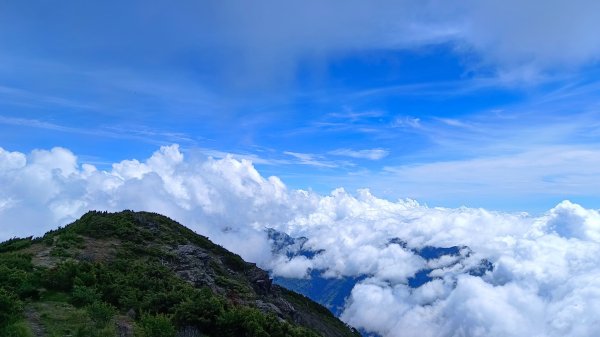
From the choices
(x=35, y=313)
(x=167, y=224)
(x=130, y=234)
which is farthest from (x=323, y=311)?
(x=35, y=313)

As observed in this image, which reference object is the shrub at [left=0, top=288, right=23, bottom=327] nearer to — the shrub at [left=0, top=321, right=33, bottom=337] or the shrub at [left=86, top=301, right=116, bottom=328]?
the shrub at [left=0, top=321, right=33, bottom=337]

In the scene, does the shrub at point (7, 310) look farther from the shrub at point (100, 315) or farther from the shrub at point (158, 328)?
the shrub at point (158, 328)

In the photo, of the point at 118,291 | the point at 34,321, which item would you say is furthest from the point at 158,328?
the point at 118,291

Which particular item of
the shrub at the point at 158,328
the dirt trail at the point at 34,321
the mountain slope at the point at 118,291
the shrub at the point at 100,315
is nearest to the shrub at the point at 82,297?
the mountain slope at the point at 118,291

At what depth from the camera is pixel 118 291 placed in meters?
20.5

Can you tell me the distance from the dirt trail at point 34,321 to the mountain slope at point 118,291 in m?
0.03

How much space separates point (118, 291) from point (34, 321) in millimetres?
4855

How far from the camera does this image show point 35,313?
54.6 feet

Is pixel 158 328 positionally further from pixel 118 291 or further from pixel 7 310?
pixel 118 291

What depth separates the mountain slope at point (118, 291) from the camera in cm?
1522

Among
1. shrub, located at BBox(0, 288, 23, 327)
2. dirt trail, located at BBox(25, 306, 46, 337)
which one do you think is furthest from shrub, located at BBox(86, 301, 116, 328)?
shrub, located at BBox(0, 288, 23, 327)

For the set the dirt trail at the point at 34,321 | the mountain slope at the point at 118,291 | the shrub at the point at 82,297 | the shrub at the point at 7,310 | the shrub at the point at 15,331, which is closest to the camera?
the shrub at the point at 15,331

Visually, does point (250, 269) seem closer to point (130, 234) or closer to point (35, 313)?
point (130, 234)

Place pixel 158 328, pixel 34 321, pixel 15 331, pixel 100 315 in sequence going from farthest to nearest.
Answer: pixel 34 321 → pixel 100 315 → pixel 158 328 → pixel 15 331
